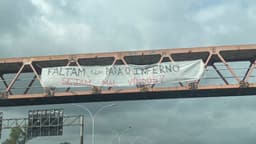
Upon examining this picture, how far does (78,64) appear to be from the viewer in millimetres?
36531

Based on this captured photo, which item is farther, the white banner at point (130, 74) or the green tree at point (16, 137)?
the green tree at point (16, 137)

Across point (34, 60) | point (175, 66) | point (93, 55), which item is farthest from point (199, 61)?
point (34, 60)

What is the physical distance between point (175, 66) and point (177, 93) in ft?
6.18

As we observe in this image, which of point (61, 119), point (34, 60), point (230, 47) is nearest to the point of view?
point (230, 47)

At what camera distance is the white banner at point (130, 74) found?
117ft

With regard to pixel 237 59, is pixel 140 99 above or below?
below

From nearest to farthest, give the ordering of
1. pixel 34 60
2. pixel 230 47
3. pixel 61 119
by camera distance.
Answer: pixel 230 47 → pixel 34 60 → pixel 61 119

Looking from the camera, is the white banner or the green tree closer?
the white banner

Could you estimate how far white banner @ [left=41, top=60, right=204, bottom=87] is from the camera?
35656mm

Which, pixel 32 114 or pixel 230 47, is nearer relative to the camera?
pixel 230 47

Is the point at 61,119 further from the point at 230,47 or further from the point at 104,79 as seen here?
the point at 230,47

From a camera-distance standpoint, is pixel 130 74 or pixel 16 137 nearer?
pixel 130 74

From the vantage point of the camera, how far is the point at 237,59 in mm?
37094

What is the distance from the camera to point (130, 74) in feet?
118
